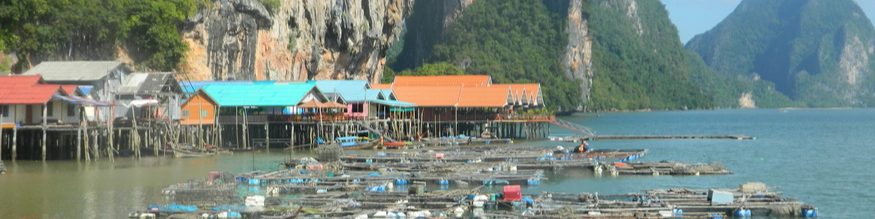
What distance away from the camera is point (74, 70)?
181 feet

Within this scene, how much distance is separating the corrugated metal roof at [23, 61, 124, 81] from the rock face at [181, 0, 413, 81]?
14582mm

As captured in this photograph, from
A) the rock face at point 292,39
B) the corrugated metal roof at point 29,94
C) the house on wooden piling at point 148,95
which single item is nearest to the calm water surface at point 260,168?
the corrugated metal roof at point 29,94

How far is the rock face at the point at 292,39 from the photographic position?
7369 centimetres

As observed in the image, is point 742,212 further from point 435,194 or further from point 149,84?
point 149,84

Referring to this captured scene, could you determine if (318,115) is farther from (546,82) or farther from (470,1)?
(470,1)

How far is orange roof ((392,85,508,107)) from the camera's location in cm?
7644

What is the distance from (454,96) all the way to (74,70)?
29873 millimetres

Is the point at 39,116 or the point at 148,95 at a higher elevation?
the point at 148,95

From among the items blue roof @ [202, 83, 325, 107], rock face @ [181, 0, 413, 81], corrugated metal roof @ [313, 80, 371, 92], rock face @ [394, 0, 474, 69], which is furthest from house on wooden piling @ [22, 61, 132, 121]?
rock face @ [394, 0, 474, 69]

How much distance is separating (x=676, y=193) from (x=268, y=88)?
36.1 m

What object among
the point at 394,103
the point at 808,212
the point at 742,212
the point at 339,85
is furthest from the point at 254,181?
the point at 339,85

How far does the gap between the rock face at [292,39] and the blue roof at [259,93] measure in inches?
275

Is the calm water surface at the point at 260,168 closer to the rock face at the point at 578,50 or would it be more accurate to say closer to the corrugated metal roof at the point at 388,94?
the corrugated metal roof at the point at 388,94

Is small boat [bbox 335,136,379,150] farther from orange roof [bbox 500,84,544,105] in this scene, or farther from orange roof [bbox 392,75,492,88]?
orange roof [bbox 392,75,492,88]
